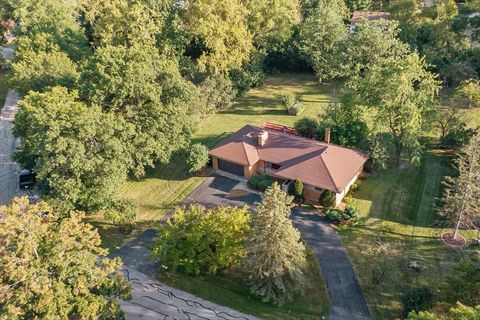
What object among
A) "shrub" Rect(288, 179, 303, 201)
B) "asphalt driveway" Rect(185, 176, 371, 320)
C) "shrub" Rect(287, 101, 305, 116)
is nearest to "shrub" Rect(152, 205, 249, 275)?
"asphalt driveway" Rect(185, 176, 371, 320)

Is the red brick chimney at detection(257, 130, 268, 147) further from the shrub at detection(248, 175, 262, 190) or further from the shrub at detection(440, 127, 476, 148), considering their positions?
the shrub at detection(440, 127, 476, 148)

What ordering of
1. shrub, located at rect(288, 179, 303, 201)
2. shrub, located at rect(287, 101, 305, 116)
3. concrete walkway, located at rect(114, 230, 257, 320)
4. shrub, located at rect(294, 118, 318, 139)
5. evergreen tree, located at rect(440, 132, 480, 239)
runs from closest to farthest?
1. concrete walkway, located at rect(114, 230, 257, 320)
2. evergreen tree, located at rect(440, 132, 480, 239)
3. shrub, located at rect(288, 179, 303, 201)
4. shrub, located at rect(294, 118, 318, 139)
5. shrub, located at rect(287, 101, 305, 116)

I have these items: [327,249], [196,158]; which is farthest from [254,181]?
[327,249]

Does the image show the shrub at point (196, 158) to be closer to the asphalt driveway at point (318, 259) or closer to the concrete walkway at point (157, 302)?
the asphalt driveway at point (318, 259)

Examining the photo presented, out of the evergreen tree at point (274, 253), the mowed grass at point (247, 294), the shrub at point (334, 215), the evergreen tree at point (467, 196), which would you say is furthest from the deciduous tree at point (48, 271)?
the evergreen tree at point (467, 196)

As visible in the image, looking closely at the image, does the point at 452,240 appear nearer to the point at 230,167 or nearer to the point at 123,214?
the point at 230,167

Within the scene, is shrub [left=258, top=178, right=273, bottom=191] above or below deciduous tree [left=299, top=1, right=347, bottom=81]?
below
